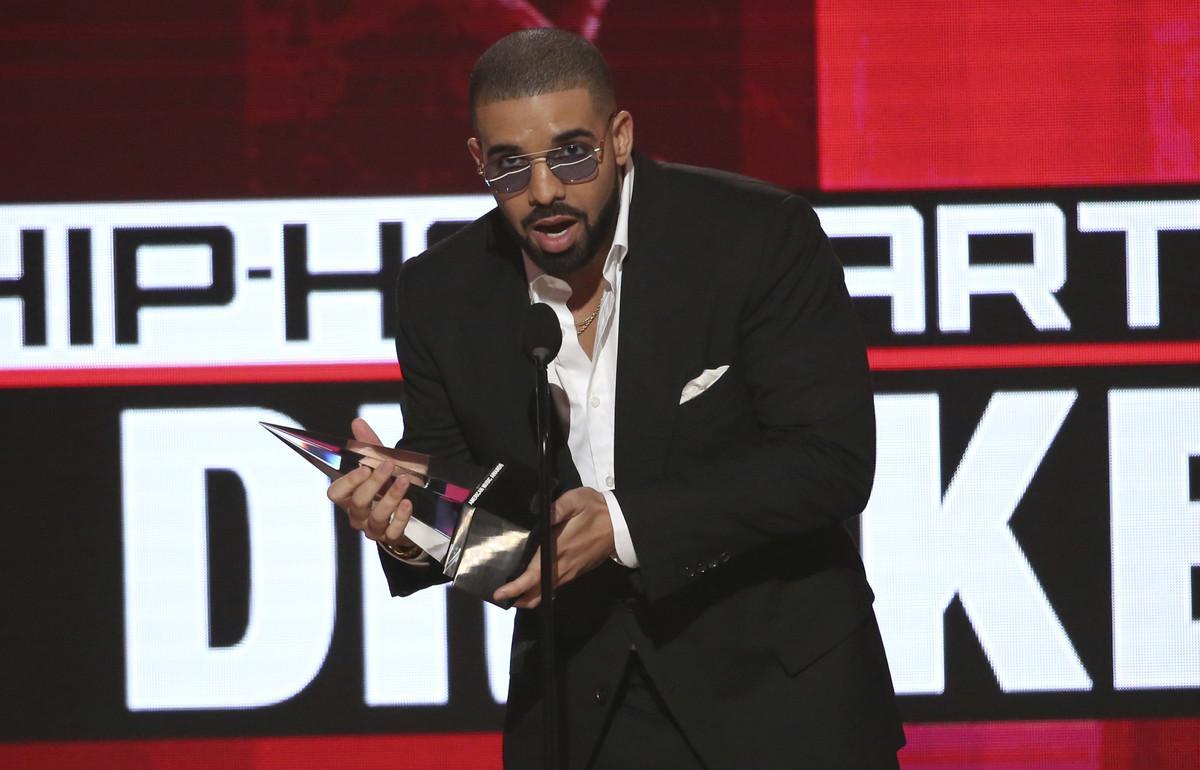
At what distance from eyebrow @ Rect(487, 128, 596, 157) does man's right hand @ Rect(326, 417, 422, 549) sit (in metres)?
0.45

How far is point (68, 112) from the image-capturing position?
349 cm

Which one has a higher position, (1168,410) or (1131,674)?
(1168,410)

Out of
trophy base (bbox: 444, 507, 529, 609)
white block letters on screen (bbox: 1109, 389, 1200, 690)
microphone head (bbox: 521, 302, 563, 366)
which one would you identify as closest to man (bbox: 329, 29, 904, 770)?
trophy base (bbox: 444, 507, 529, 609)

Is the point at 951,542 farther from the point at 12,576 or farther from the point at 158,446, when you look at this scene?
the point at 12,576

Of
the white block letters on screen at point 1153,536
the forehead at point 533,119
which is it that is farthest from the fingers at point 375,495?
the white block letters on screen at point 1153,536

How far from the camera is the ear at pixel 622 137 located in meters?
1.90

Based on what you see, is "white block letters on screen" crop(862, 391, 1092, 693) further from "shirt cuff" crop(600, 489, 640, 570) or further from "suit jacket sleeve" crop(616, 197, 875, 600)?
"shirt cuff" crop(600, 489, 640, 570)

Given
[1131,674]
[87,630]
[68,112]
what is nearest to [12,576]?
[87,630]

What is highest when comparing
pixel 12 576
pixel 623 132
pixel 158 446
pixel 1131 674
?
pixel 623 132

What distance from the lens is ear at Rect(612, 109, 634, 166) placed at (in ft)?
6.25

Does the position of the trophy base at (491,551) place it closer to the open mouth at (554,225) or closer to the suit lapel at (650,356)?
the suit lapel at (650,356)

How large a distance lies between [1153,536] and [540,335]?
2520 millimetres

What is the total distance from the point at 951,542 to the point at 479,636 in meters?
1.29

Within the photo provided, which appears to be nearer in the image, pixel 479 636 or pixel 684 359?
pixel 684 359
